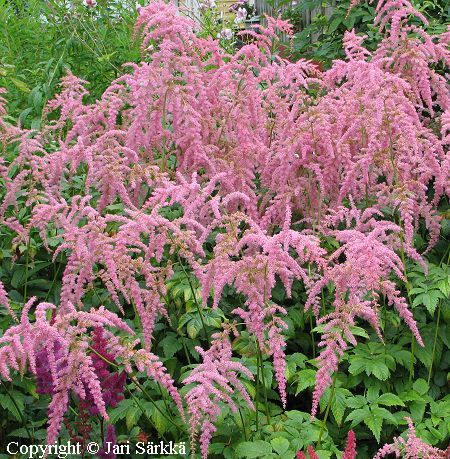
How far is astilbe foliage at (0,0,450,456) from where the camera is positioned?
2607mm

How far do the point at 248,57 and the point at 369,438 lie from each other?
202cm

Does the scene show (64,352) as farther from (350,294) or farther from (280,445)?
(350,294)

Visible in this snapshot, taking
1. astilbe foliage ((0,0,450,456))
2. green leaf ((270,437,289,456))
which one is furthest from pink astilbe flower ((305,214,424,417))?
green leaf ((270,437,289,456))

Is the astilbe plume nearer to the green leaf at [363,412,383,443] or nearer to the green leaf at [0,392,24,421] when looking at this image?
the green leaf at [0,392,24,421]

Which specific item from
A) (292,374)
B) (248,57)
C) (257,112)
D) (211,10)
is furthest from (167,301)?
(211,10)

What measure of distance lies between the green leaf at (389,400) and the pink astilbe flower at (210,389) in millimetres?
569

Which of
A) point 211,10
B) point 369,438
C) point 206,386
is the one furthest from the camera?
point 211,10

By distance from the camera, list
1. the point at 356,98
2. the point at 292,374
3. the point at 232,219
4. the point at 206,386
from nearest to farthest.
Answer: the point at 206,386 < the point at 232,219 < the point at 292,374 < the point at 356,98

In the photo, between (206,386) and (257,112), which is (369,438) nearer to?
(206,386)

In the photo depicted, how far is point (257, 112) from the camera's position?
3.92m

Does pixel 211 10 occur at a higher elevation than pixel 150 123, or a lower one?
higher

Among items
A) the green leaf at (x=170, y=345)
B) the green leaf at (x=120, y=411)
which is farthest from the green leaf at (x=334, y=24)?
the green leaf at (x=120, y=411)

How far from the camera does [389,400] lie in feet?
9.49

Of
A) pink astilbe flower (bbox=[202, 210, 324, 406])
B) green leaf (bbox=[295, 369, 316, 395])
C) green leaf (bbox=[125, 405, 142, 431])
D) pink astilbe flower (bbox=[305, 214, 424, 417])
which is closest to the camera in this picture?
pink astilbe flower (bbox=[305, 214, 424, 417])
